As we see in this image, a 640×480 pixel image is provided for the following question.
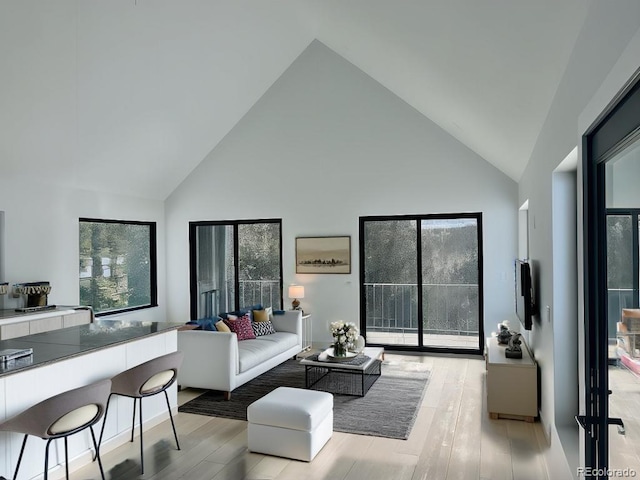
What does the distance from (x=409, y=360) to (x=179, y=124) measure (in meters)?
4.80

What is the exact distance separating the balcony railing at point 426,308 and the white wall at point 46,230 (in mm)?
4349

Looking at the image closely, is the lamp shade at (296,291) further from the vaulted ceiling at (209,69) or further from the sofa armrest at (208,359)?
the vaulted ceiling at (209,69)

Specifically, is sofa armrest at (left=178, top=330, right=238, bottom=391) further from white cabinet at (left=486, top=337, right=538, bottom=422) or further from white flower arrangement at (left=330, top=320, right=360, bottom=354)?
white cabinet at (left=486, top=337, right=538, bottom=422)

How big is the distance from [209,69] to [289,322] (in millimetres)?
3680

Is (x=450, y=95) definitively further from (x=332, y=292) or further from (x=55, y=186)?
(x=55, y=186)

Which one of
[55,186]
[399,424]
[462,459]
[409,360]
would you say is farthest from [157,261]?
[462,459]

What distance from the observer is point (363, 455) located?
3594 mm

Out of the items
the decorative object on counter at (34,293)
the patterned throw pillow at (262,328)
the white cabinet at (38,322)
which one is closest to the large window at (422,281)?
the patterned throw pillow at (262,328)

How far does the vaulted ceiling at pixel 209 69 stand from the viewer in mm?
2693

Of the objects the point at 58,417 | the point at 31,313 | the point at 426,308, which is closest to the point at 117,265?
the point at 31,313

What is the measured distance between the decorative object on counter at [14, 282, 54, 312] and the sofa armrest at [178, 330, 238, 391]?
200 centimetres

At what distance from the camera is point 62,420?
2646 mm

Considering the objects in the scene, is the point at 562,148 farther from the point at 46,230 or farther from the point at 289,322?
the point at 46,230

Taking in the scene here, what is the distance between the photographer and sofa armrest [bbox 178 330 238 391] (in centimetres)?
495
